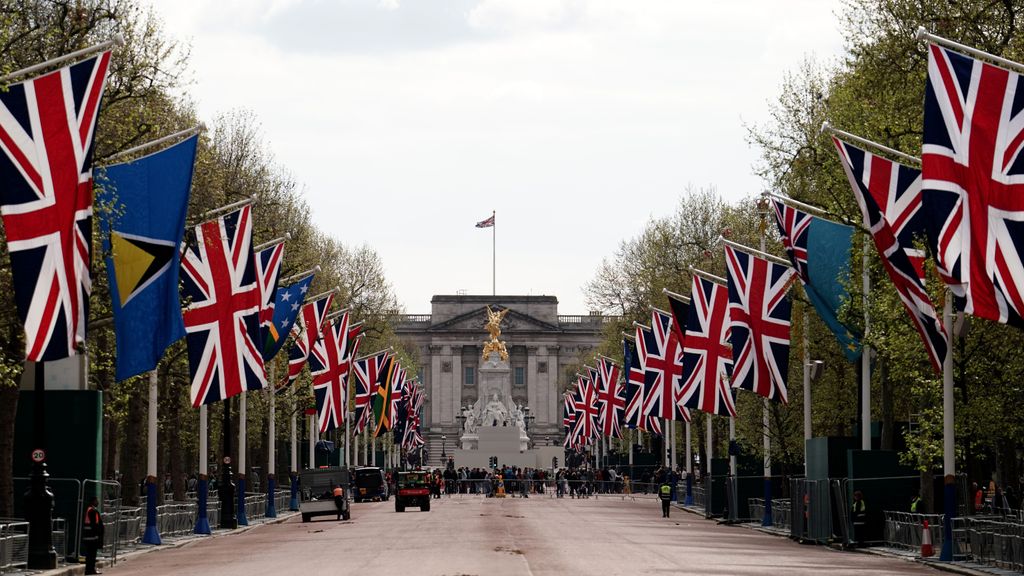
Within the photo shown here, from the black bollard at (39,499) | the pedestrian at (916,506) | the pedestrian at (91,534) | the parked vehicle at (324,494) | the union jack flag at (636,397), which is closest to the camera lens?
the black bollard at (39,499)

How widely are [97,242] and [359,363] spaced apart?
3754 cm

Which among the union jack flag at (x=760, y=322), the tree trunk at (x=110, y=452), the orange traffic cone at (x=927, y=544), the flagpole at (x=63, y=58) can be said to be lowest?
the orange traffic cone at (x=927, y=544)

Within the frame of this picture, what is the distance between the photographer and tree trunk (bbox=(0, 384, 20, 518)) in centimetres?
3516

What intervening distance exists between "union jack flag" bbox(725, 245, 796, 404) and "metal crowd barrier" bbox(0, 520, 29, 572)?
20.1 metres

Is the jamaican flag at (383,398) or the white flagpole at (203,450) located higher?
the jamaican flag at (383,398)

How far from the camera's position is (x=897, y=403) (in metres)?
60.8

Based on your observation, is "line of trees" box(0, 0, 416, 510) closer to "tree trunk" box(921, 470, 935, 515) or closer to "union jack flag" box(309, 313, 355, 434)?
"union jack flag" box(309, 313, 355, 434)

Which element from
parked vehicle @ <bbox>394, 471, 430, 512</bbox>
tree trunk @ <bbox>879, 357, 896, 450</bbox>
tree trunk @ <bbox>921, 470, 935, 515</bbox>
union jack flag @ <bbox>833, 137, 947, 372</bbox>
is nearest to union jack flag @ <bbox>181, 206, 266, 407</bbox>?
union jack flag @ <bbox>833, 137, 947, 372</bbox>

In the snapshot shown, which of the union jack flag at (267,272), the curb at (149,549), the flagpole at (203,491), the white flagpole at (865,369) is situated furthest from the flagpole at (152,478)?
the white flagpole at (865,369)

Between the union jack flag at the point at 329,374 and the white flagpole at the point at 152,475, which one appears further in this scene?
the union jack flag at the point at 329,374

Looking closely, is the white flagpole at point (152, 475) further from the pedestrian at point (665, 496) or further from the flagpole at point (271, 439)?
the pedestrian at point (665, 496)

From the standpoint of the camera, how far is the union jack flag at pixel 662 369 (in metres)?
60.4

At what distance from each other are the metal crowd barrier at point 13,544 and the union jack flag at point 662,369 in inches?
1202

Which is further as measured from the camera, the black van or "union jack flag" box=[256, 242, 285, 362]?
the black van
